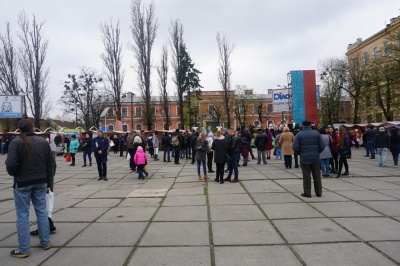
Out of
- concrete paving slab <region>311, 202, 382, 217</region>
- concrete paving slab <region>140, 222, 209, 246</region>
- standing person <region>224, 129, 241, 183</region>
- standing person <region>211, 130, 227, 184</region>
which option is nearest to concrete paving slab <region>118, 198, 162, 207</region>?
concrete paving slab <region>140, 222, 209, 246</region>

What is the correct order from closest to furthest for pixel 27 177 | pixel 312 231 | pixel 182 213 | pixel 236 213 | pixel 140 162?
pixel 27 177 → pixel 312 231 → pixel 236 213 → pixel 182 213 → pixel 140 162

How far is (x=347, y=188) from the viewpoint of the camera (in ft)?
27.1

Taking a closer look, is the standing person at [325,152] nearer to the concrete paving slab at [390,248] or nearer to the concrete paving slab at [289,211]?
the concrete paving slab at [289,211]

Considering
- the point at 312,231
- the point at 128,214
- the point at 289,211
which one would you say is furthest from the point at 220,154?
the point at 312,231

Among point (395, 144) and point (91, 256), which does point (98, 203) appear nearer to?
point (91, 256)

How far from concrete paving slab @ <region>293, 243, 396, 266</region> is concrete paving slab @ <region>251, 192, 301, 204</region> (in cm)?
281

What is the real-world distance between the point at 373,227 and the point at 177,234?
126 inches

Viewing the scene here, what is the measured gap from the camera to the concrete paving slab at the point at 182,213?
563 centimetres

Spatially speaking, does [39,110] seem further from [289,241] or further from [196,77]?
[289,241]

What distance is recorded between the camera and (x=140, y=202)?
7168mm

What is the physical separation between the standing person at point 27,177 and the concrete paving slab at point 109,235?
0.54 m

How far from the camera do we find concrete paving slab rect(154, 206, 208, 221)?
563 cm

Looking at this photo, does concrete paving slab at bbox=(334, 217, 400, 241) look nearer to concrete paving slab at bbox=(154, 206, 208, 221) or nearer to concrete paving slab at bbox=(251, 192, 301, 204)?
concrete paving slab at bbox=(251, 192, 301, 204)

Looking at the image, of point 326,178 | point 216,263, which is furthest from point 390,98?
point 216,263
